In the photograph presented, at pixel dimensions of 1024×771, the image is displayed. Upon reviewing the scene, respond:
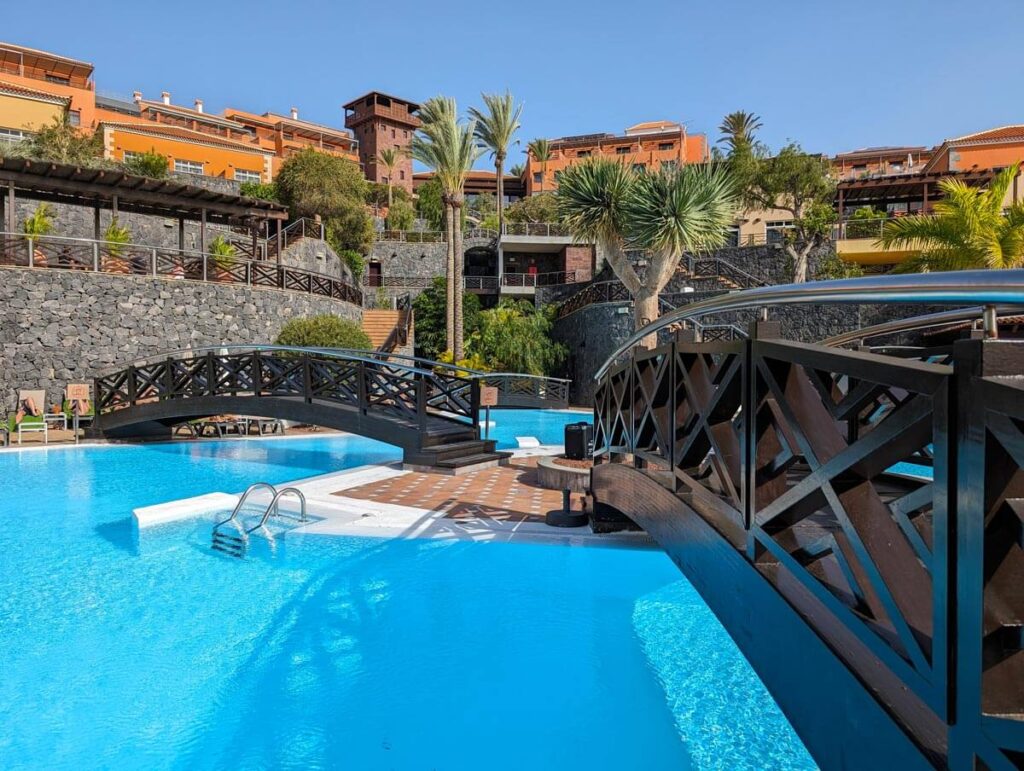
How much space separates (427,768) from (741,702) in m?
2.39

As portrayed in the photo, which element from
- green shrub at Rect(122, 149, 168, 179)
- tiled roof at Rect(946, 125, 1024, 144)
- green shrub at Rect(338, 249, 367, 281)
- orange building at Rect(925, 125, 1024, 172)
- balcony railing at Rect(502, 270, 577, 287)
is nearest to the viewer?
green shrub at Rect(122, 149, 168, 179)

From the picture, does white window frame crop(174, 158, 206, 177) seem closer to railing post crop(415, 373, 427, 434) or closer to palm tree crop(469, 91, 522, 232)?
palm tree crop(469, 91, 522, 232)

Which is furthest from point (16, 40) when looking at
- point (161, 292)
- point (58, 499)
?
point (58, 499)

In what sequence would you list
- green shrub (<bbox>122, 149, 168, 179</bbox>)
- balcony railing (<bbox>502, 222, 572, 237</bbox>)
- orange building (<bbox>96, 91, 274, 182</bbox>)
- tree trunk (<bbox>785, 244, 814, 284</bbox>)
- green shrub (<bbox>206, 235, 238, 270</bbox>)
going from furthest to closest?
1. orange building (<bbox>96, 91, 274, 182</bbox>)
2. balcony railing (<bbox>502, 222, 572, 237</bbox>)
3. green shrub (<bbox>122, 149, 168, 179</bbox>)
4. tree trunk (<bbox>785, 244, 814, 284</bbox>)
5. green shrub (<bbox>206, 235, 238, 270</bbox>)

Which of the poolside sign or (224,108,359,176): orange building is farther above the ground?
(224,108,359,176): orange building

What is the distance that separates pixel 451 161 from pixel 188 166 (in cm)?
2413

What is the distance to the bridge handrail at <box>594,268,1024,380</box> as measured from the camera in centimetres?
142

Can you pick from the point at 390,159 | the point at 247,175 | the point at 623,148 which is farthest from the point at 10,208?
the point at 623,148

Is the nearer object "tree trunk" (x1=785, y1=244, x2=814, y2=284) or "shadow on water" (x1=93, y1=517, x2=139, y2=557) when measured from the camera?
"shadow on water" (x1=93, y1=517, x2=139, y2=557)

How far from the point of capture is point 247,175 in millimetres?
43500

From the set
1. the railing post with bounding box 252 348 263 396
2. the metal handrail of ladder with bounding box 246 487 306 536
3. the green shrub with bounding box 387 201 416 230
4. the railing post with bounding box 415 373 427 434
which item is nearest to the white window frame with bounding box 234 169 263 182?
the green shrub with bounding box 387 201 416 230

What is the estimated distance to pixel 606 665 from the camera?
5.24m

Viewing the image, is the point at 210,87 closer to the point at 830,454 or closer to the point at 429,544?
the point at 429,544

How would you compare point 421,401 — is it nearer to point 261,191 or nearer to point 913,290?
point 913,290
